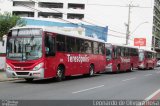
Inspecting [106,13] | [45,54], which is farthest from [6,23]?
[106,13]

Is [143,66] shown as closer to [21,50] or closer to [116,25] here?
[21,50]

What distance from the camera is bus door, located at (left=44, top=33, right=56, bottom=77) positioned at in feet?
67.6

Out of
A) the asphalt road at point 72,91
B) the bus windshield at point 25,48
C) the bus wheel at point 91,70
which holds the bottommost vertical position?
the asphalt road at point 72,91

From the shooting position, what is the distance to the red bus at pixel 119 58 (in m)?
Result: 34.9

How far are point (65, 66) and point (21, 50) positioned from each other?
3.72 metres

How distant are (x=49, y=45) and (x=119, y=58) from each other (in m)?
17.1

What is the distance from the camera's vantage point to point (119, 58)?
3684cm

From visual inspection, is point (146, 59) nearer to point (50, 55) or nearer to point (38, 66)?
point (50, 55)

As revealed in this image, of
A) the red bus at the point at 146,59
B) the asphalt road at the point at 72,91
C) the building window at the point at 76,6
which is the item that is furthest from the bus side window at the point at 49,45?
the building window at the point at 76,6

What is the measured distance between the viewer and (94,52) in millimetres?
29156

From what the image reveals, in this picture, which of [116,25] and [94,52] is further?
[116,25]

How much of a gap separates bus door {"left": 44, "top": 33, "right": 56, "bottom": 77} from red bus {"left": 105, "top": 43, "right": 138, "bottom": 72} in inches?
550

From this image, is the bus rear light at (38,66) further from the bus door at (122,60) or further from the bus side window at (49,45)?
the bus door at (122,60)

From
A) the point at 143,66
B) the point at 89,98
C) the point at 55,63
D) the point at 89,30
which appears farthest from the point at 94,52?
the point at 89,30
